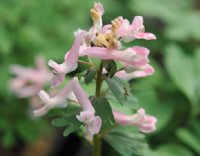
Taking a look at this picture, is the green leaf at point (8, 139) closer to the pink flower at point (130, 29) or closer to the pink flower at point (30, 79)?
the pink flower at point (30, 79)

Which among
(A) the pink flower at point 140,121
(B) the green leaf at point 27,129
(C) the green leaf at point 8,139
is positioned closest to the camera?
(A) the pink flower at point 140,121

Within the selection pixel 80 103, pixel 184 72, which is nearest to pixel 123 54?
pixel 80 103

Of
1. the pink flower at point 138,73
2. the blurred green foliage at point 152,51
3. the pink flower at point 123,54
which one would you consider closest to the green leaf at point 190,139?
the blurred green foliage at point 152,51

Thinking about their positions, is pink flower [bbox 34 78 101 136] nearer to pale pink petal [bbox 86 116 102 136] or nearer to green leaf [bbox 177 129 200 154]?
pale pink petal [bbox 86 116 102 136]

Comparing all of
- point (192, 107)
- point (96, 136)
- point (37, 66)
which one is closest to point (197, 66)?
point (192, 107)

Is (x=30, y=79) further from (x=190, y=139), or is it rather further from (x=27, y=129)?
(x=190, y=139)

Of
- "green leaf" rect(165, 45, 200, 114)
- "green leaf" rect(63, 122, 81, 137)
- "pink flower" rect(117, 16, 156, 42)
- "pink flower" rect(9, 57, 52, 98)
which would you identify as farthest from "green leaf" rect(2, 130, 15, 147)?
"pink flower" rect(117, 16, 156, 42)
